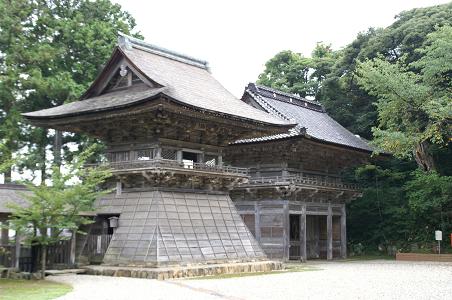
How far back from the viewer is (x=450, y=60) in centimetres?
3027

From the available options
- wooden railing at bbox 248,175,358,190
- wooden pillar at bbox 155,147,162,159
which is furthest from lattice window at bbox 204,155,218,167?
wooden railing at bbox 248,175,358,190

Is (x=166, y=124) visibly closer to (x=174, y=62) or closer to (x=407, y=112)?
(x=174, y=62)

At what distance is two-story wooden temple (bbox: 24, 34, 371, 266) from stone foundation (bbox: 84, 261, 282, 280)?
2.29 feet

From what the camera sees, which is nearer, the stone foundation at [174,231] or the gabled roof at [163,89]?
the stone foundation at [174,231]

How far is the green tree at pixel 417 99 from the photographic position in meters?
30.4

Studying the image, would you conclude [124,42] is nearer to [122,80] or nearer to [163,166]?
[122,80]

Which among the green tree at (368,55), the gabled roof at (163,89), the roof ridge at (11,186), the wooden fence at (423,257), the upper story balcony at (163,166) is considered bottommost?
the wooden fence at (423,257)

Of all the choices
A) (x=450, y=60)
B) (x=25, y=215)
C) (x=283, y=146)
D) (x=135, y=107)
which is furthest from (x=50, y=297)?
(x=450, y=60)

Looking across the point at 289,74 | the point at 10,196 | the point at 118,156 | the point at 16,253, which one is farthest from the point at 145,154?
the point at 289,74

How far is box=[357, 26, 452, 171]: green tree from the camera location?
30.4 meters

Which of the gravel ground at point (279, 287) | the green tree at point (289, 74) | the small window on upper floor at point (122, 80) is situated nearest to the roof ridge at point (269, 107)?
the small window on upper floor at point (122, 80)

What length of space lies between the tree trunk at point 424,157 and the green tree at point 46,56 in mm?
20084

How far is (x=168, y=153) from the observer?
930 inches

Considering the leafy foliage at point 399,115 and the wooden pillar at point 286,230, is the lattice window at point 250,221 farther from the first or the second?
the leafy foliage at point 399,115
